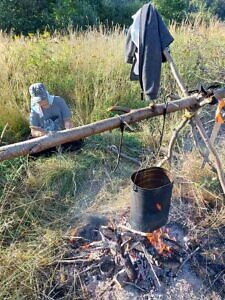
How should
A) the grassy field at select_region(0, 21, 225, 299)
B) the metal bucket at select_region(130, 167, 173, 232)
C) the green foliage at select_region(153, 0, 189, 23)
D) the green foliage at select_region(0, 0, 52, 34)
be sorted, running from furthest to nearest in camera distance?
the green foliage at select_region(153, 0, 189, 23), the green foliage at select_region(0, 0, 52, 34), the grassy field at select_region(0, 21, 225, 299), the metal bucket at select_region(130, 167, 173, 232)

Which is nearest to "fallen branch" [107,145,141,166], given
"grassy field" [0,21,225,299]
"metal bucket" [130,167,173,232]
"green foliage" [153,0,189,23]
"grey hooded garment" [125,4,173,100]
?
"grassy field" [0,21,225,299]

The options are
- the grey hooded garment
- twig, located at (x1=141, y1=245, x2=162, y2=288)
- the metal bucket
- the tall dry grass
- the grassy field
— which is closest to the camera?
the metal bucket

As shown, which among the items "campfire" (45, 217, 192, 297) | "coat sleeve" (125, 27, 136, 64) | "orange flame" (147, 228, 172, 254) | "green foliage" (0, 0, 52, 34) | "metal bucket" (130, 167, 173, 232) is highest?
"coat sleeve" (125, 27, 136, 64)

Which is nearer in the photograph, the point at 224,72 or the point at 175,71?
the point at 175,71

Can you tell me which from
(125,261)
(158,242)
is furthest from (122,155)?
(125,261)

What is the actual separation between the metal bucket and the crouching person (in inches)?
73.9

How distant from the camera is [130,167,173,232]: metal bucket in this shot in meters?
2.56

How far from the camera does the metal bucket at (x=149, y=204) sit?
2561mm

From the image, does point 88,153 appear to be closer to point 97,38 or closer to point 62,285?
point 62,285

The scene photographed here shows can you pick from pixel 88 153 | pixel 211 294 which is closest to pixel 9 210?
pixel 88 153

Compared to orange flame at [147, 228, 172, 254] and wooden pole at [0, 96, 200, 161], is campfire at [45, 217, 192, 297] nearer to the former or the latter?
orange flame at [147, 228, 172, 254]

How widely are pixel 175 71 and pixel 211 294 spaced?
167cm

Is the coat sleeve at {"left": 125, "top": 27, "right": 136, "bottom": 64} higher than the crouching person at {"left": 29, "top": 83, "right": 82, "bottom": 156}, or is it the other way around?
the coat sleeve at {"left": 125, "top": 27, "right": 136, "bottom": 64}

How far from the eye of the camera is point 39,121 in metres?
4.55
